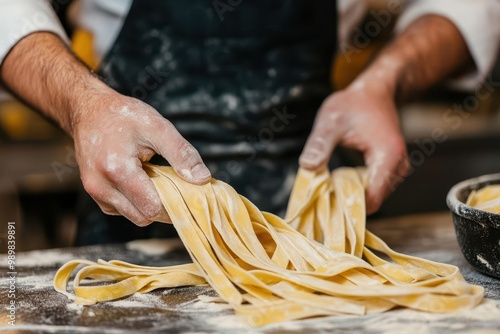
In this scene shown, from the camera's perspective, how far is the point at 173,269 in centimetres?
151

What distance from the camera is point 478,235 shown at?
57.7 inches

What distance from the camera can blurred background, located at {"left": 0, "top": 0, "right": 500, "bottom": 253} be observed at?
3.60 meters

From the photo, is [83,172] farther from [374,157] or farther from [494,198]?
[494,198]

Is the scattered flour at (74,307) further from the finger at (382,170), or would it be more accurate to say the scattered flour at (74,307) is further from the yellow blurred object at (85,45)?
the yellow blurred object at (85,45)

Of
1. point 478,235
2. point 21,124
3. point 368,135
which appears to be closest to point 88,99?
point 368,135

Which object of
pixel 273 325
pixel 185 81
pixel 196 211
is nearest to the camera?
pixel 273 325

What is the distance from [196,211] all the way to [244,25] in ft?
2.73

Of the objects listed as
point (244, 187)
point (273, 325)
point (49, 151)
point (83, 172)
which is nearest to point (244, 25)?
point (244, 187)

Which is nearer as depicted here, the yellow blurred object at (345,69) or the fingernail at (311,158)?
the fingernail at (311,158)

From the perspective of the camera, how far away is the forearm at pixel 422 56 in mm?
2160

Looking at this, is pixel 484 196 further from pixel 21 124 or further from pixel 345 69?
pixel 21 124

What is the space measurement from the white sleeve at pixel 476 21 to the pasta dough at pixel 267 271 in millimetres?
945

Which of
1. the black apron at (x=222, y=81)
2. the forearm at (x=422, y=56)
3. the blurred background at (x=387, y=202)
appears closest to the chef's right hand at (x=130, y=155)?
the black apron at (x=222, y=81)

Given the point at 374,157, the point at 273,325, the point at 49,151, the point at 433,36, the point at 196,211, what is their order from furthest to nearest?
the point at 49,151, the point at 433,36, the point at 374,157, the point at 196,211, the point at 273,325
